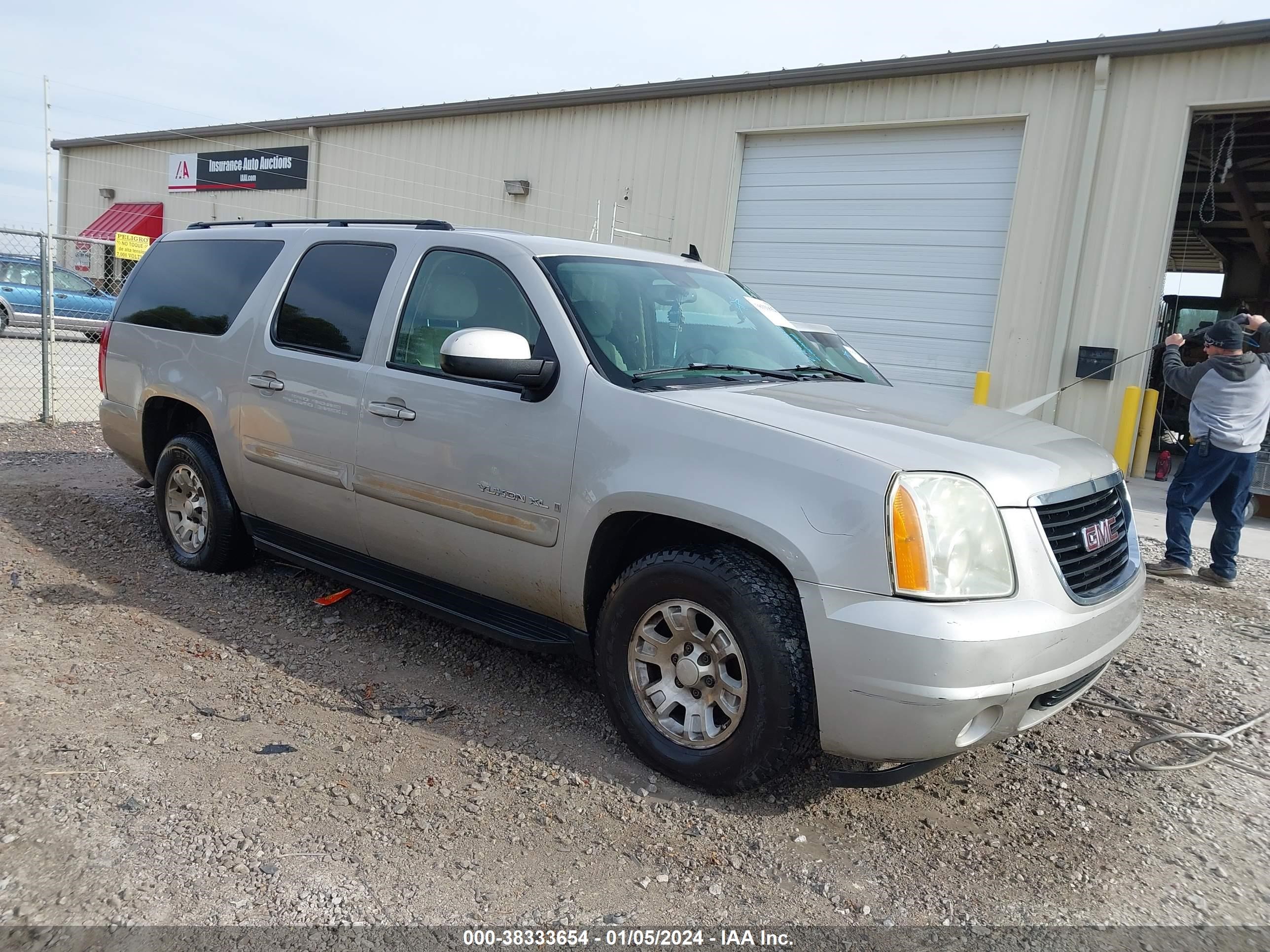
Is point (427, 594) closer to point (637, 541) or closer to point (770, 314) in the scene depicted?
point (637, 541)

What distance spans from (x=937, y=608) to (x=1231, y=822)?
1.54 m

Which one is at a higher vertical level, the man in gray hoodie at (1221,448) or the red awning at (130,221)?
the red awning at (130,221)

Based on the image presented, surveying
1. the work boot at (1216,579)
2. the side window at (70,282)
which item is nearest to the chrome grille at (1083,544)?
the work boot at (1216,579)

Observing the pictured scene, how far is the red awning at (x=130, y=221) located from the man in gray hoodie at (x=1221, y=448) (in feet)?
73.1

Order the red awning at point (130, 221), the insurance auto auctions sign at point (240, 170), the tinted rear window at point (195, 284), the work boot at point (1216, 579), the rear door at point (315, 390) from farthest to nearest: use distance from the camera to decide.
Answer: the red awning at point (130, 221), the insurance auto auctions sign at point (240, 170), the work boot at point (1216, 579), the tinted rear window at point (195, 284), the rear door at point (315, 390)

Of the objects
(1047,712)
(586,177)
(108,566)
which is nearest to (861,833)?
(1047,712)

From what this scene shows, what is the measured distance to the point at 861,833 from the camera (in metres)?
3.04

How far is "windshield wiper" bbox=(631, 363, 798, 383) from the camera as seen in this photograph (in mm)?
3469

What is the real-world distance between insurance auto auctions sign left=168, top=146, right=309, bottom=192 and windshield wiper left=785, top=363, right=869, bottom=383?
17241 millimetres

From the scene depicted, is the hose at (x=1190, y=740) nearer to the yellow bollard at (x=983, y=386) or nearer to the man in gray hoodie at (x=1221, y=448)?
the man in gray hoodie at (x=1221, y=448)

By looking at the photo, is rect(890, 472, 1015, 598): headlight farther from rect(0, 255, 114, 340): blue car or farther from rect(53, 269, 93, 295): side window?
rect(53, 269, 93, 295): side window

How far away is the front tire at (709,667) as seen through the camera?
2857 mm

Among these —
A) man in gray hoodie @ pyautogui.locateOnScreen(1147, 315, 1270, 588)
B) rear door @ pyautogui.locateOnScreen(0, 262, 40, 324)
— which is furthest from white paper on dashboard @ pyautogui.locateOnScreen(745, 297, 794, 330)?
rear door @ pyautogui.locateOnScreen(0, 262, 40, 324)

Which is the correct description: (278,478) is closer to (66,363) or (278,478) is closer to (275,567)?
(275,567)
